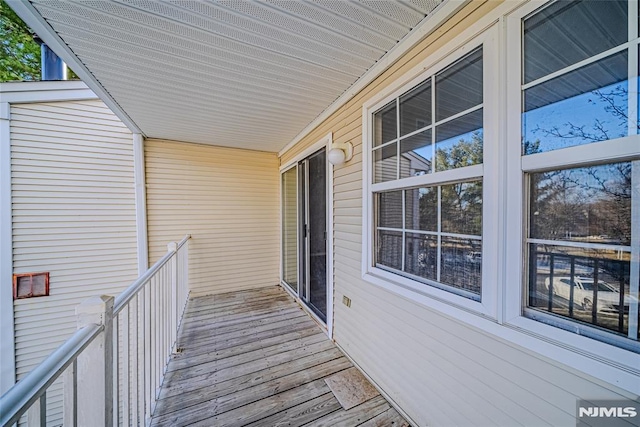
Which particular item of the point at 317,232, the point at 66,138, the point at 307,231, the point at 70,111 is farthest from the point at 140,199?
the point at 317,232

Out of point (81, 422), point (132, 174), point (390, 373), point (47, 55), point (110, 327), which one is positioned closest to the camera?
point (81, 422)

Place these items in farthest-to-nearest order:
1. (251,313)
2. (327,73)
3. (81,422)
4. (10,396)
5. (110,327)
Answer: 1. (251,313)
2. (327,73)
3. (110,327)
4. (81,422)
5. (10,396)

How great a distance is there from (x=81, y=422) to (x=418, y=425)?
6.12ft

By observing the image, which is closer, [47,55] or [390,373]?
[390,373]

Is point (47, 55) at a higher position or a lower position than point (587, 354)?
higher

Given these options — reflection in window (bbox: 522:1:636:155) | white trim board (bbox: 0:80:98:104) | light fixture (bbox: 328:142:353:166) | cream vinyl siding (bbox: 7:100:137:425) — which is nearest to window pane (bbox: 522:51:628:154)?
reflection in window (bbox: 522:1:636:155)

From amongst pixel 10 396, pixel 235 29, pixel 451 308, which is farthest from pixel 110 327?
pixel 235 29

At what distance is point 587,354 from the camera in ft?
3.01

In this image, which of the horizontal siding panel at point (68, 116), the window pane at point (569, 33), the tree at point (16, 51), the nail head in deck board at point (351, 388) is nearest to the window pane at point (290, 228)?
the nail head in deck board at point (351, 388)

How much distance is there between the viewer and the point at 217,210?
14.0ft

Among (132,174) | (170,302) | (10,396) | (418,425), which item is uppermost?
(132,174)

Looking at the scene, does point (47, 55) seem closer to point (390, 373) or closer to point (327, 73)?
point (327, 73)

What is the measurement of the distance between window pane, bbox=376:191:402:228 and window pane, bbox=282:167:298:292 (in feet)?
7.01

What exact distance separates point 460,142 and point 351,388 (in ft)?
6.83
